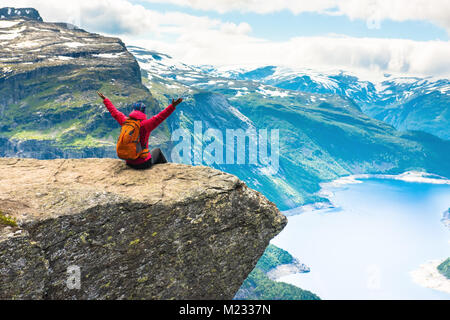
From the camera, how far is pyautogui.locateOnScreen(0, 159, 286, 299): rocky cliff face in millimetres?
11055

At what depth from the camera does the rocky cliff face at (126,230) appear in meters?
11.1

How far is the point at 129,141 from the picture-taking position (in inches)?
579

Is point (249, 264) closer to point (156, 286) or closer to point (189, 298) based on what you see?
point (189, 298)

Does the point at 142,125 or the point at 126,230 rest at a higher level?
the point at 142,125

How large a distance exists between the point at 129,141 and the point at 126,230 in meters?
4.07

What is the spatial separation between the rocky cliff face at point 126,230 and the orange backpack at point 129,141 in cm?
80

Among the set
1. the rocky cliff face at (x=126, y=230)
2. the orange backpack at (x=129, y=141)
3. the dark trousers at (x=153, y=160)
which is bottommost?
the rocky cliff face at (x=126, y=230)

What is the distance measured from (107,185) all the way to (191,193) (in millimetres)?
3336

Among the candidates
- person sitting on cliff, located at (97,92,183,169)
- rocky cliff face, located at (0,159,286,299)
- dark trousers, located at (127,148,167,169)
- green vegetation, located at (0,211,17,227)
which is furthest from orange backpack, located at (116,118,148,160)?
green vegetation, located at (0,211,17,227)

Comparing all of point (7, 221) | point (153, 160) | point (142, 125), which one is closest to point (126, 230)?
point (7, 221)

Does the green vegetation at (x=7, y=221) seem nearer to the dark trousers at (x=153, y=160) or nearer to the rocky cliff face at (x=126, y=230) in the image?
the rocky cliff face at (x=126, y=230)

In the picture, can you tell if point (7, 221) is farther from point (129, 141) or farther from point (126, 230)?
point (129, 141)

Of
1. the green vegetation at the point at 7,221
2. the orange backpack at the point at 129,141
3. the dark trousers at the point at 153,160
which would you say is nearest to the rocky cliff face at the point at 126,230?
the green vegetation at the point at 7,221
